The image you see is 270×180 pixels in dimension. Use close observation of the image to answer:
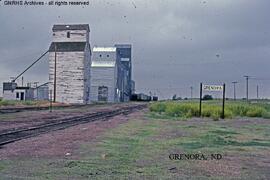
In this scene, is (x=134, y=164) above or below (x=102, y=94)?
below

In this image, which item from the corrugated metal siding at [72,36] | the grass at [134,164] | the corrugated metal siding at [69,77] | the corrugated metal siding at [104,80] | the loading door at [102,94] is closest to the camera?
the grass at [134,164]

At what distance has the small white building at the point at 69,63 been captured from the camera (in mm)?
80375

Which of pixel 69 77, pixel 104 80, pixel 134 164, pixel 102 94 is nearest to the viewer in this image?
pixel 134 164

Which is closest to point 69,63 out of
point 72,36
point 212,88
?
point 72,36

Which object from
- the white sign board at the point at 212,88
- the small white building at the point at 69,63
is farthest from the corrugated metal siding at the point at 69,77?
the white sign board at the point at 212,88

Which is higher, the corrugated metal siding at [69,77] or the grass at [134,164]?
the corrugated metal siding at [69,77]

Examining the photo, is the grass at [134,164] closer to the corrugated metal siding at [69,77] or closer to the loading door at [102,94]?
the corrugated metal siding at [69,77]

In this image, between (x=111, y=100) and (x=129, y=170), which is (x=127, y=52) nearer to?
(x=111, y=100)

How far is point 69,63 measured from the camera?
8206cm

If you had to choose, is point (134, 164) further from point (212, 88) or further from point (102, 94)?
point (102, 94)

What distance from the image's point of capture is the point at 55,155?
11.7 m

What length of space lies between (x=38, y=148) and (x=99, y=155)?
98.0 inches

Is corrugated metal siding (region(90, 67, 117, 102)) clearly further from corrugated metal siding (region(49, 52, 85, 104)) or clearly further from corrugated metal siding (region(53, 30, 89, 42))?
corrugated metal siding (region(53, 30, 89, 42))

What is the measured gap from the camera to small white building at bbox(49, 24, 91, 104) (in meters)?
80.4
